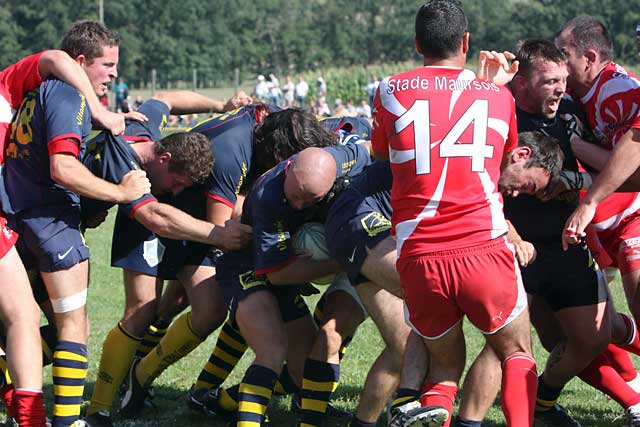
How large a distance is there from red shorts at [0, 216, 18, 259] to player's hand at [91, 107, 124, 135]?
0.71 metres

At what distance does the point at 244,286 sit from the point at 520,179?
60.4 inches

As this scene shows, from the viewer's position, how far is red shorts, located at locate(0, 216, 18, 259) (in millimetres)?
4510

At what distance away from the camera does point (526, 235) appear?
5.01m

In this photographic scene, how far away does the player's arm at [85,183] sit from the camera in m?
4.51

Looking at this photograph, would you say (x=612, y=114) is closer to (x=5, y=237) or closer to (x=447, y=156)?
(x=447, y=156)

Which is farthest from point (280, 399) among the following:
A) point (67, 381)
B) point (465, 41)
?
point (465, 41)

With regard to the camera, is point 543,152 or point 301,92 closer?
point 543,152

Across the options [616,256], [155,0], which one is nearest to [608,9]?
[155,0]

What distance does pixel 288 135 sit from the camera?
5.18 m

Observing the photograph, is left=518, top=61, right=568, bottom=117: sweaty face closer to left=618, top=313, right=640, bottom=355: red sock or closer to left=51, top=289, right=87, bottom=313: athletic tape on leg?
left=618, top=313, right=640, bottom=355: red sock

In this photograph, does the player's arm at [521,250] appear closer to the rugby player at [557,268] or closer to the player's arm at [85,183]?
the rugby player at [557,268]

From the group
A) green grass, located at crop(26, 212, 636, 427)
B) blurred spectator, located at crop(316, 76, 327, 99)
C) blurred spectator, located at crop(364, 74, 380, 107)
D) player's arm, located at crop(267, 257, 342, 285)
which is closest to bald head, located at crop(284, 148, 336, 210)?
player's arm, located at crop(267, 257, 342, 285)

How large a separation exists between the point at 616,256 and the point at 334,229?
69.5 inches

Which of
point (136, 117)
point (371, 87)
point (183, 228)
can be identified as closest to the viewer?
point (183, 228)
